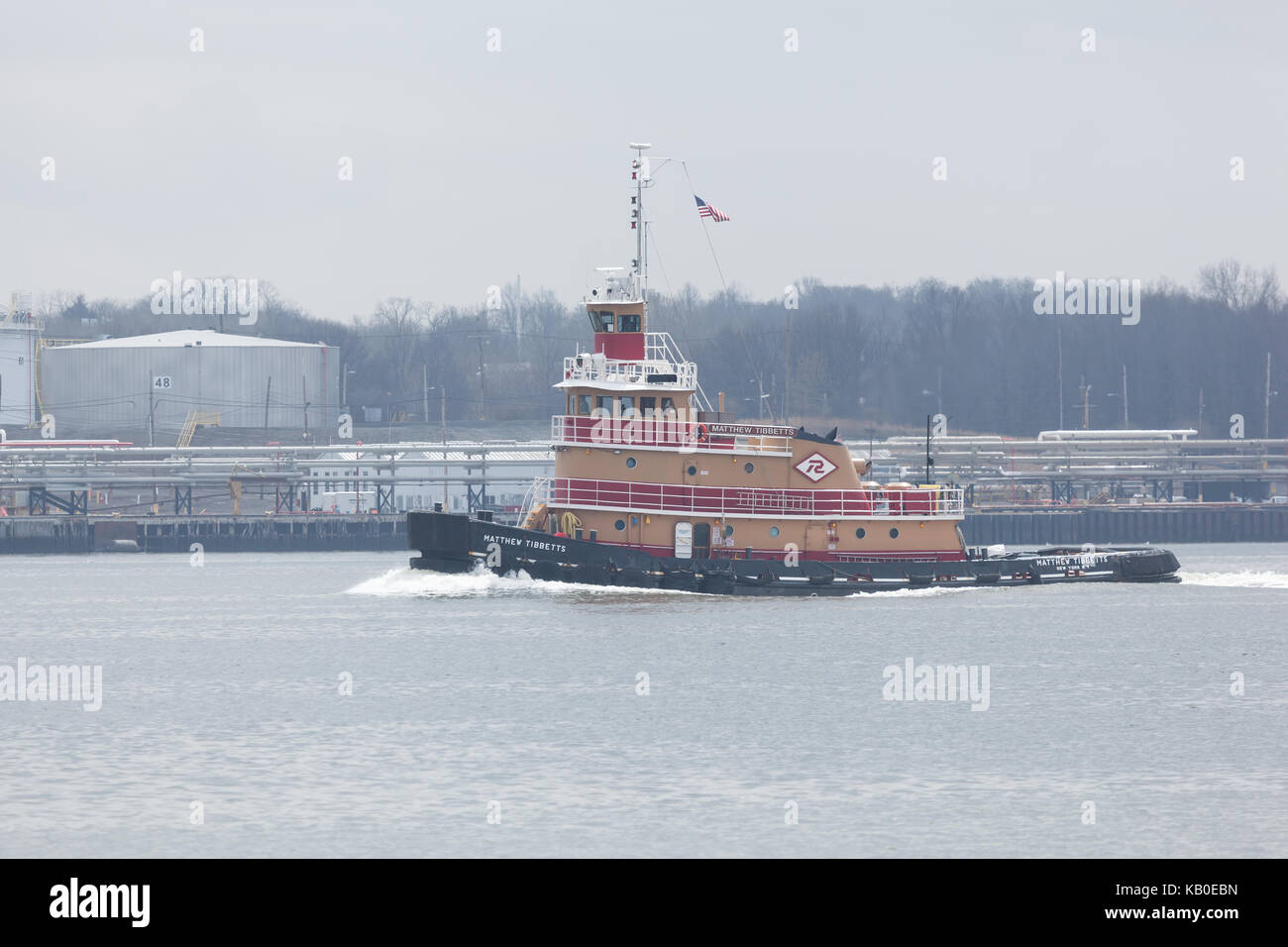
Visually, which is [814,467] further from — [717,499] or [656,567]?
[656,567]

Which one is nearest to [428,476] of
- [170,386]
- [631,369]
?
[170,386]

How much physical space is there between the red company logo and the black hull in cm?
267

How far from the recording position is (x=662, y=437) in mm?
53312

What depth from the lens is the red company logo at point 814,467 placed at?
53938mm

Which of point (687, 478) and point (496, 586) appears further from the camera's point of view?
point (496, 586)

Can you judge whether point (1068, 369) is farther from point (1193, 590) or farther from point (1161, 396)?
point (1193, 590)

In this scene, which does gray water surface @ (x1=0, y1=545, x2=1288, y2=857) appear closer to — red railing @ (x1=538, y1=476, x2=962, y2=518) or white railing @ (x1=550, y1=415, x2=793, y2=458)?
red railing @ (x1=538, y1=476, x2=962, y2=518)

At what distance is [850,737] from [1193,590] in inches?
1360

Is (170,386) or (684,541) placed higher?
(170,386)

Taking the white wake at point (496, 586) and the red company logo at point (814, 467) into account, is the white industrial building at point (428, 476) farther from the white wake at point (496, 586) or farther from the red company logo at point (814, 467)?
the red company logo at point (814, 467)

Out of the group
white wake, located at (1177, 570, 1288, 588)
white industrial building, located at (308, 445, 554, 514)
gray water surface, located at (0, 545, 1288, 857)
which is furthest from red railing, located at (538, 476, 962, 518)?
white industrial building, located at (308, 445, 554, 514)

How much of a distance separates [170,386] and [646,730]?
103 metres

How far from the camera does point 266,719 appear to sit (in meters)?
36.1
